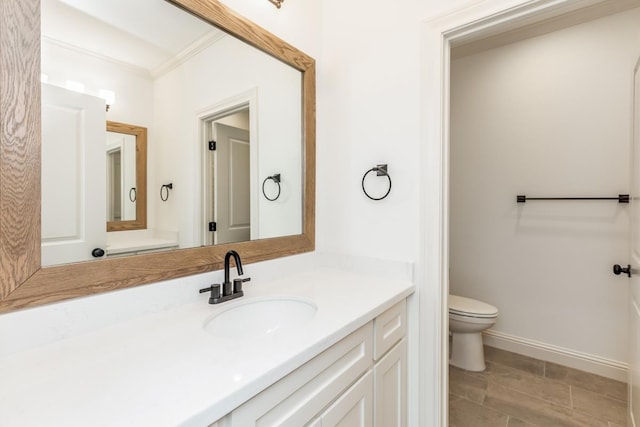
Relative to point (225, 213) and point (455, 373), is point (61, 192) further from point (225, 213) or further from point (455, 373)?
point (455, 373)

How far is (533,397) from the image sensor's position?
1.83m

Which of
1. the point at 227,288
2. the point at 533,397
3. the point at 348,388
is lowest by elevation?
the point at 533,397

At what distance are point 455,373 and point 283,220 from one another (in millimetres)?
1719

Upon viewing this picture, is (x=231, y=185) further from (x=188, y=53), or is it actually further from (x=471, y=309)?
(x=471, y=309)

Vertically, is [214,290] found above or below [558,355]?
above

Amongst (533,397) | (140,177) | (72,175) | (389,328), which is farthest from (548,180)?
(72,175)

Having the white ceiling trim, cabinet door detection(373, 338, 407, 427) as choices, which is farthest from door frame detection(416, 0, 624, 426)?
the white ceiling trim

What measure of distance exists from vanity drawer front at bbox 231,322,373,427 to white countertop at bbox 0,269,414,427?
38 millimetres

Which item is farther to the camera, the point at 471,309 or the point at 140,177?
the point at 471,309

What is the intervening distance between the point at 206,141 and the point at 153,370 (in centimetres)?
89

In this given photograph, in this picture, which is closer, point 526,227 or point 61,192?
point 61,192

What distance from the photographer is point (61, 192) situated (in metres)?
0.84

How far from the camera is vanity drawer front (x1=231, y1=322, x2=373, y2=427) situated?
64 cm

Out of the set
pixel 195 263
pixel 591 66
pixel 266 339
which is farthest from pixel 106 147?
pixel 591 66
